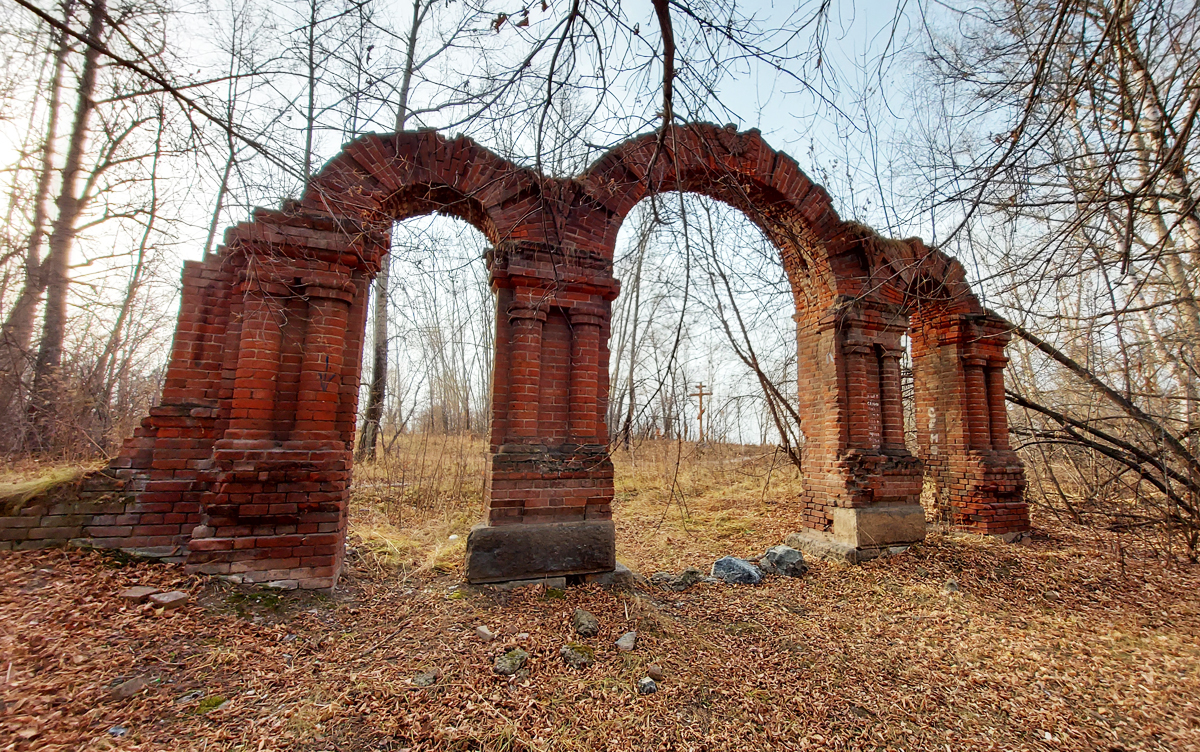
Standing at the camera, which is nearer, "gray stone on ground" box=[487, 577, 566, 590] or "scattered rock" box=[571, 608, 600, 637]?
"scattered rock" box=[571, 608, 600, 637]

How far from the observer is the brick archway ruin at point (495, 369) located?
391 cm

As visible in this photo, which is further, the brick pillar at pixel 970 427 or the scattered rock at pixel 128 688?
the brick pillar at pixel 970 427

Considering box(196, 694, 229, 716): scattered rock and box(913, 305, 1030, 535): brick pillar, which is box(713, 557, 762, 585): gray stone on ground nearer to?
box(913, 305, 1030, 535): brick pillar

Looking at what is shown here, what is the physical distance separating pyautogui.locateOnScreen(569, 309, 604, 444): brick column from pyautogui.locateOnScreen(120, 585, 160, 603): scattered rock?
328 centimetres

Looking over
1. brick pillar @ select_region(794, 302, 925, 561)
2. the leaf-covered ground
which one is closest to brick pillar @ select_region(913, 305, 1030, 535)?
brick pillar @ select_region(794, 302, 925, 561)

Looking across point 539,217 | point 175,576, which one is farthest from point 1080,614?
point 175,576

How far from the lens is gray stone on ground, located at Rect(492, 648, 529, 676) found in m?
3.21

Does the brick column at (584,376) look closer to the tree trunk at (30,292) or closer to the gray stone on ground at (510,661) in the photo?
the gray stone on ground at (510,661)

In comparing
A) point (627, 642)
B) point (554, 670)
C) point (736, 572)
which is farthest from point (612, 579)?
point (736, 572)

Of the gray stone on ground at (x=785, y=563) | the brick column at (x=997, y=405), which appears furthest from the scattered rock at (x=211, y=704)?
the brick column at (x=997, y=405)

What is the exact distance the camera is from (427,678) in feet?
10.1

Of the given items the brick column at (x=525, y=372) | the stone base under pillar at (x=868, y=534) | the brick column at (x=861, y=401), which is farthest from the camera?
the brick column at (x=861, y=401)

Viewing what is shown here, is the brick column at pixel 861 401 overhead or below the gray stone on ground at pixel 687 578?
overhead

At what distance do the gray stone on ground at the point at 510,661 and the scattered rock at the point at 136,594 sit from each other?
2.44 metres
